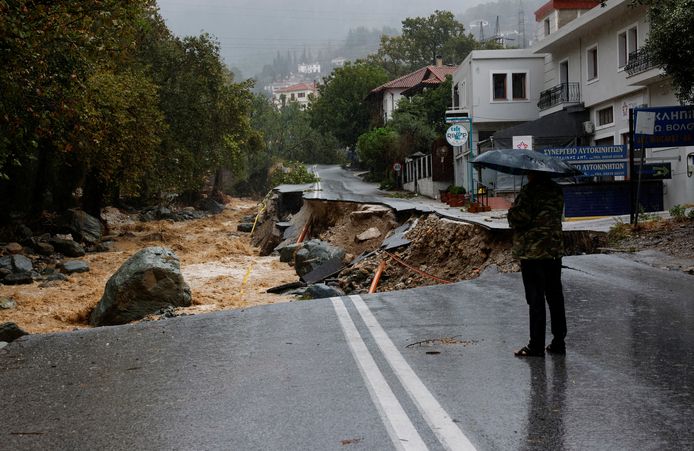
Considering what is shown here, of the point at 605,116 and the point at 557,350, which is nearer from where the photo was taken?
the point at 557,350

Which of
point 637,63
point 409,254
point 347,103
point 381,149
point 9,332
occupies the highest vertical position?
point 347,103

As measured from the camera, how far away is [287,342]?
8672 millimetres

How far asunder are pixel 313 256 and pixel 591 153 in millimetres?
8502

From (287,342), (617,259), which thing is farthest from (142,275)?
(617,259)

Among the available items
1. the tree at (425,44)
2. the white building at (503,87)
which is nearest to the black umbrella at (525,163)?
the white building at (503,87)

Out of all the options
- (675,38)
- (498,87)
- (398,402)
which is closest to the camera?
(398,402)

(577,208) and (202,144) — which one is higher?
(202,144)

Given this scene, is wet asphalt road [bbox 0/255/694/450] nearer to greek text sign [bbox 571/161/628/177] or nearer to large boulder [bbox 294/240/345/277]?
large boulder [bbox 294/240/345/277]

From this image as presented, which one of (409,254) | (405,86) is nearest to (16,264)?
(409,254)

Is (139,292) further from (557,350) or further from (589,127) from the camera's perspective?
(589,127)

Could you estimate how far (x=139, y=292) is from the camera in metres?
15.3

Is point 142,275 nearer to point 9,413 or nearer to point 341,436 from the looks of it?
point 9,413

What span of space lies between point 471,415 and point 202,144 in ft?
115

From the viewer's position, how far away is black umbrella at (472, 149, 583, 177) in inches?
289
